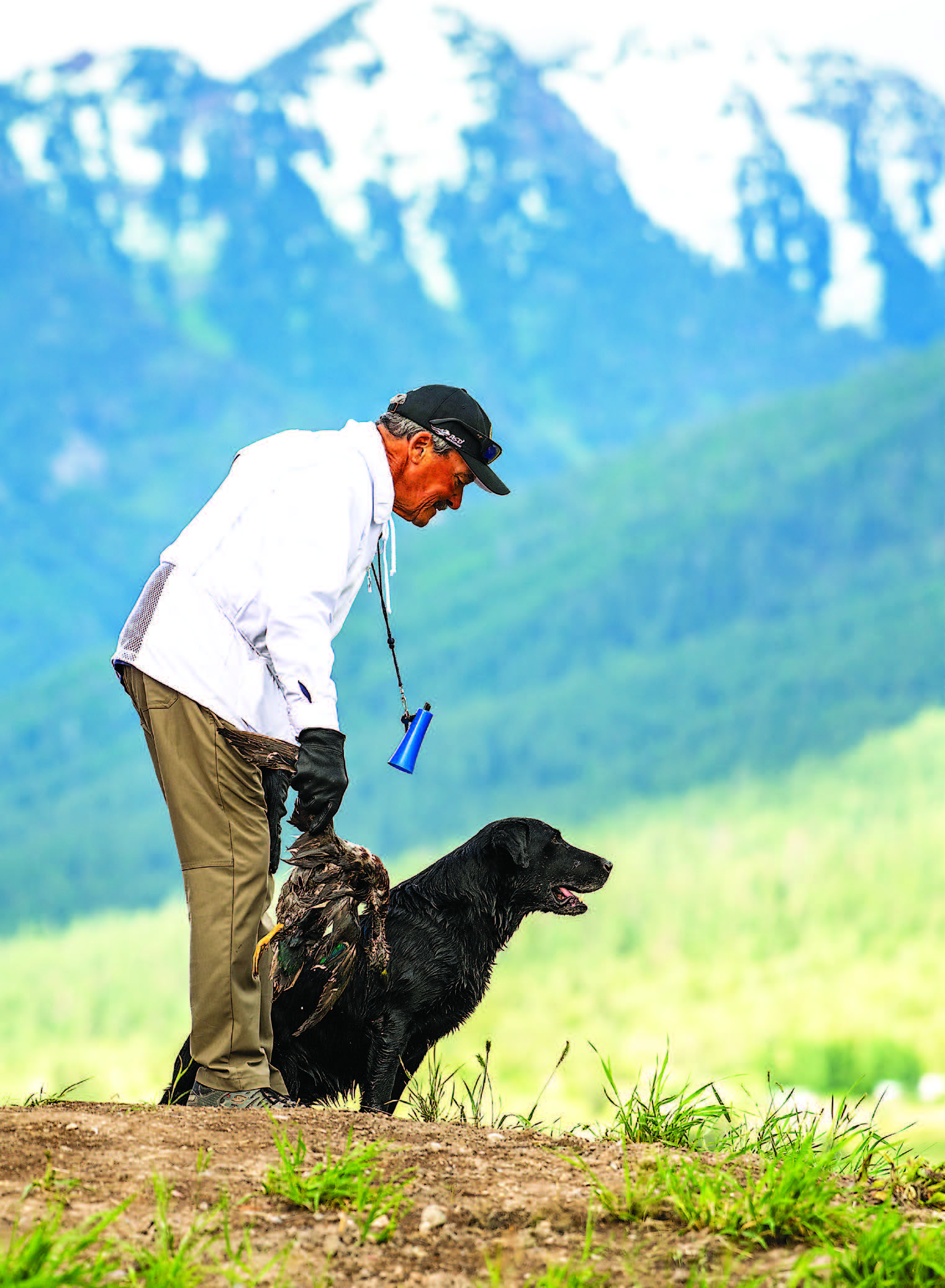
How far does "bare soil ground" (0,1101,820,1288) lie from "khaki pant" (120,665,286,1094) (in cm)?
30

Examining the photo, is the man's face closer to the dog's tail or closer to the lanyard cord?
the lanyard cord

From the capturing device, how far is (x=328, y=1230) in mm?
2361

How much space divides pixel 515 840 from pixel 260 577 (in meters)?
1.31

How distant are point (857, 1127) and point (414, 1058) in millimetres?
1483

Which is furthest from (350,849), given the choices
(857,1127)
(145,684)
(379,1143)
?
(857,1127)

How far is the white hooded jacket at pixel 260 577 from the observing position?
127 inches

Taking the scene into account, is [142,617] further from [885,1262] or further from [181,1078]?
[885,1262]

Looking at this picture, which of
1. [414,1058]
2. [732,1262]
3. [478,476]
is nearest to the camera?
[732,1262]

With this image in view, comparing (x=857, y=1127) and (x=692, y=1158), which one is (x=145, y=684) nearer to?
(x=692, y=1158)

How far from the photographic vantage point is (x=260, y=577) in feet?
10.9

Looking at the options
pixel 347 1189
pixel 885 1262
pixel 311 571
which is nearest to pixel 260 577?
pixel 311 571

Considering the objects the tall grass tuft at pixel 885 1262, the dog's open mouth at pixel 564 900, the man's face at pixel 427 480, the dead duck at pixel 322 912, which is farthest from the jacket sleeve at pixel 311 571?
the tall grass tuft at pixel 885 1262

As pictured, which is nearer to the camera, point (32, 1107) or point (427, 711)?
point (32, 1107)

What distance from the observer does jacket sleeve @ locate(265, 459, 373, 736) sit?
10.3ft
